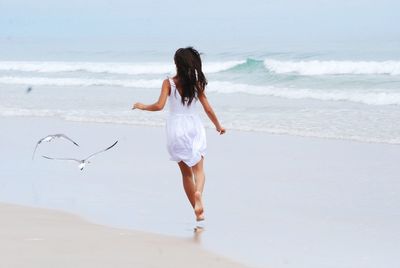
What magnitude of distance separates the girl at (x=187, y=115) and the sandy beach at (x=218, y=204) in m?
0.32

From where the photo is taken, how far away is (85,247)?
555cm

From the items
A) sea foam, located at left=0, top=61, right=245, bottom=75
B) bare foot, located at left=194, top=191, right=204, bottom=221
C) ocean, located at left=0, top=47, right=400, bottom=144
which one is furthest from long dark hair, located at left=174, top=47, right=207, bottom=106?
sea foam, located at left=0, top=61, right=245, bottom=75

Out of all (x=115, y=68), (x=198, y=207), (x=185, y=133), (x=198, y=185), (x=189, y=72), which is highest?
(x=115, y=68)

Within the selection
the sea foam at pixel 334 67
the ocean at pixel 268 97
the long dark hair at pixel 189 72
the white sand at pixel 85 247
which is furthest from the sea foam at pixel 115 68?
the white sand at pixel 85 247

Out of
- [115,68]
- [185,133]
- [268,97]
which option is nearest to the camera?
[185,133]

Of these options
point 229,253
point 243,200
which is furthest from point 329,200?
point 229,253

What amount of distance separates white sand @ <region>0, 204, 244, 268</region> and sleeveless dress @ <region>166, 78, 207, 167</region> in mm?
771

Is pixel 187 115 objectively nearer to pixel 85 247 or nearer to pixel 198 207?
pixel 198 207

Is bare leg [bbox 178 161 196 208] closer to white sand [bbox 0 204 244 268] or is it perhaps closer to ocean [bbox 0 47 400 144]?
white sand [bbox 0 204 244 268]

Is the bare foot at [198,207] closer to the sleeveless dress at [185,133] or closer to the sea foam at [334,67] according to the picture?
the sleeveless dress at [185,133]

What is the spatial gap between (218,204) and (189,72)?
1430mm

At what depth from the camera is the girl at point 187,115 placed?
646 centimetres

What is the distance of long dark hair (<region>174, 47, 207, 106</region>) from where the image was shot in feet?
21.1

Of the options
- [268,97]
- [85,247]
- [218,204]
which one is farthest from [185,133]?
[268,97]
